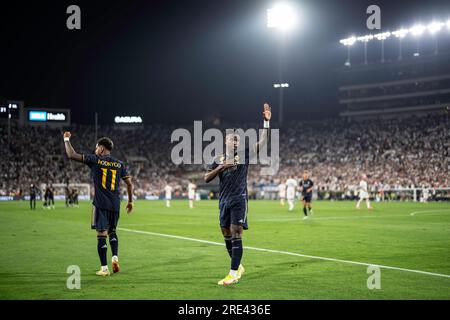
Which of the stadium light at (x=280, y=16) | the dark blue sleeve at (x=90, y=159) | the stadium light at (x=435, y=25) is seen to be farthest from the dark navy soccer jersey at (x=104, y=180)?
the stadium light at (x=435, y=25)

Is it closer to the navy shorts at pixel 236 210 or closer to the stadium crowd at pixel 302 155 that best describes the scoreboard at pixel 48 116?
the stadium crowd at pixel 302 155

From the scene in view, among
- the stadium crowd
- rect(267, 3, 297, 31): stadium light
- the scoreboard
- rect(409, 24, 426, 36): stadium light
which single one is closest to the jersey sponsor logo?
rect(267, 3, 297, 31): stadium light

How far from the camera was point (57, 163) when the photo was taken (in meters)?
75.2

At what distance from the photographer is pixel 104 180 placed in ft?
33.7

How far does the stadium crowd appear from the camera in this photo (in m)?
61.1

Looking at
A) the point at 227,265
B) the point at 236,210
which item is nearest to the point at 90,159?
the point at 236,210

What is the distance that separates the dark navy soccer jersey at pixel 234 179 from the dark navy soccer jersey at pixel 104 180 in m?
2.12

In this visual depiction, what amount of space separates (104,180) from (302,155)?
66.7 m

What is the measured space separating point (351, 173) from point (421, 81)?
87.2 feet

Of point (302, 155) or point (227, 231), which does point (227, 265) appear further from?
point (302, 155)

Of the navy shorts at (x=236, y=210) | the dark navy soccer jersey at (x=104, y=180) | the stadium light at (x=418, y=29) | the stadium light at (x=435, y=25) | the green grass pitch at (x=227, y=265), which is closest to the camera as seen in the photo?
the green grass pitch at (x=227, y=265)

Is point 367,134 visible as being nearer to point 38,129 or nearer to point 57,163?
point 57,163

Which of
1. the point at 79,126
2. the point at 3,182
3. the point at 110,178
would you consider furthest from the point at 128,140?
the point at 110,178

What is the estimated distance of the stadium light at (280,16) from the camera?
42.3 m
